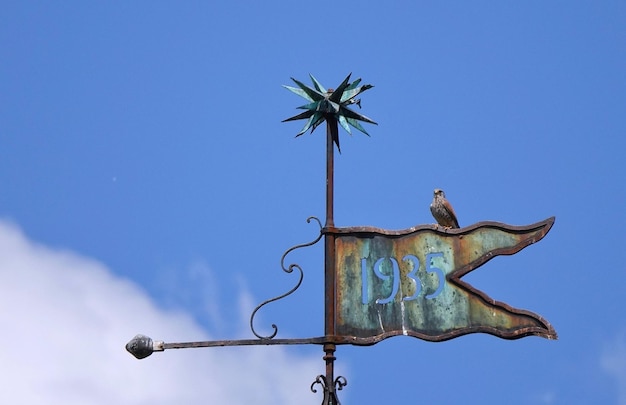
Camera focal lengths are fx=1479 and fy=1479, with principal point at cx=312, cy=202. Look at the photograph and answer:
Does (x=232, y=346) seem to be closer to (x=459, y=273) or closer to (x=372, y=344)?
(x=372, y=344)

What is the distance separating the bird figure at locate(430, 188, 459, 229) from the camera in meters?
10.9

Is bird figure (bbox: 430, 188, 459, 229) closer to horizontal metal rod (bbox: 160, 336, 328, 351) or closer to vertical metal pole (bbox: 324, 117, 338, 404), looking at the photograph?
vertical metal pole (bbox: 324, 117, 338, 404)

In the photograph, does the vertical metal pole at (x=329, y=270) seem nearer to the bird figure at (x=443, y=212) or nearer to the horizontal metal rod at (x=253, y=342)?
the horizontal metal rod at (x=253, y=342)

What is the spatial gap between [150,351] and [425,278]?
2082 mm

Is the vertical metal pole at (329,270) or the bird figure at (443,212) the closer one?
the vertical metal pole at (329,270)

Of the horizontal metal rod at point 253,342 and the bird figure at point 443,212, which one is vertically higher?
the bird figure at point 443,212

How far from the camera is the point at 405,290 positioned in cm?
1051

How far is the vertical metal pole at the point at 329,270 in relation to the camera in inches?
404

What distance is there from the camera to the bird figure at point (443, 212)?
10852 millimetres

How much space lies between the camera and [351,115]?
11.0 metres

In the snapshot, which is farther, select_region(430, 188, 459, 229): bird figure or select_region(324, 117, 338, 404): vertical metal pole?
select_region(430, 188, 459, 229): bird figure

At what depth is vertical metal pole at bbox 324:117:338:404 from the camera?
10258 millimetres

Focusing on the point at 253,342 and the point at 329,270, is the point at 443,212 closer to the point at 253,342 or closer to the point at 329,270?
the point at 329,270

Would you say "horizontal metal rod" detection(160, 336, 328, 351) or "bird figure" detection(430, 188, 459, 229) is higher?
"bird figure" detection(430, 188, 459, 229)
